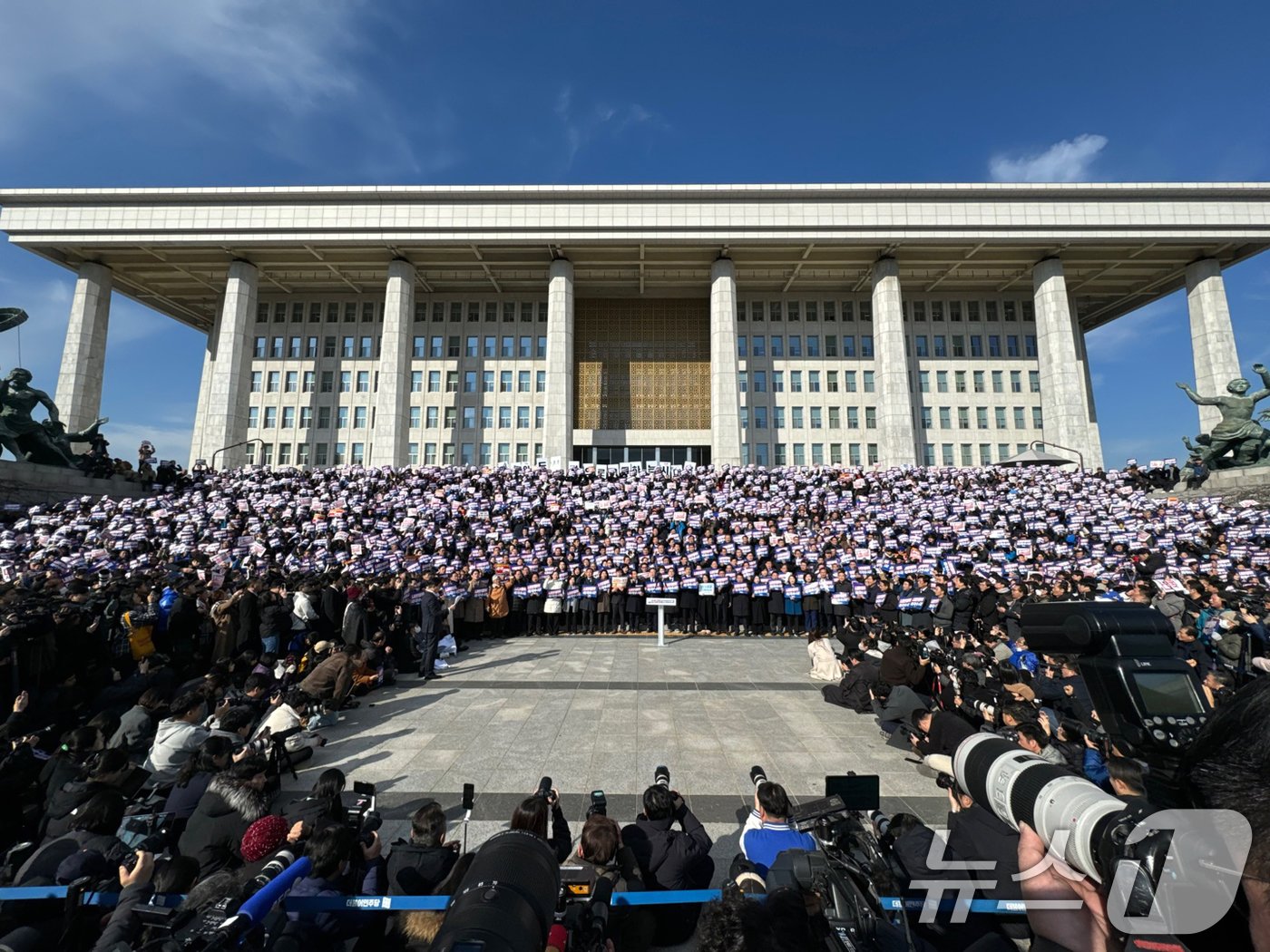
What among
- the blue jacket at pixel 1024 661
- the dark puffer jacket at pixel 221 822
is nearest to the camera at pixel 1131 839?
the dark puffer jacket at pixel 221 822

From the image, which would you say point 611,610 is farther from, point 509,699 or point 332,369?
point 332,369

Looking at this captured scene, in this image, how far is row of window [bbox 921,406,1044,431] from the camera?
50938 mm

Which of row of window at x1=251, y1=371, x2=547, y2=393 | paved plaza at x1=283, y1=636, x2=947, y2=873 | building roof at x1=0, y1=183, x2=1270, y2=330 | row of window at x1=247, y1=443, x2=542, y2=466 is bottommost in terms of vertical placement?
paved plaza at x1=283, y1=636, x2=947, y2=873

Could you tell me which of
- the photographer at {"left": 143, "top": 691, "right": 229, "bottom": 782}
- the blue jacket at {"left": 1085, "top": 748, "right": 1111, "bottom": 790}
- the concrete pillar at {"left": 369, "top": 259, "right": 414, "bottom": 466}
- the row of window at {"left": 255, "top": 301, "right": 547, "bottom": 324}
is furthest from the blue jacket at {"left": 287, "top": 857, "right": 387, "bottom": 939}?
the row of window at {"left": 255, "top": 301, "right": 547, "bottom": 324}

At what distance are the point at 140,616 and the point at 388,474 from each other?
56.7 feet

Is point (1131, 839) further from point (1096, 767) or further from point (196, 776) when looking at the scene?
point (196, 776)

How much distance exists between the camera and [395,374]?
42281mm

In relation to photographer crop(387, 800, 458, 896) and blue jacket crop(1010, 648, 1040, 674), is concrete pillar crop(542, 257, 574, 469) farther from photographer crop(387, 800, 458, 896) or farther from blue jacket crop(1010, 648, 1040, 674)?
photographer crop(387, 800, 458, 896)

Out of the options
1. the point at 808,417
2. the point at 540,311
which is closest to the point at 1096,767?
the point at 808,417

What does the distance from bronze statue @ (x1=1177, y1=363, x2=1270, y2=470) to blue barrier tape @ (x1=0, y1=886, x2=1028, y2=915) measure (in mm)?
31650

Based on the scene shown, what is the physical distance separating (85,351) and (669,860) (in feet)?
185

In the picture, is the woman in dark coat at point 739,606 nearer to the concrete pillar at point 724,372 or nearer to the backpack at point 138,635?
the backpack at point 138,635

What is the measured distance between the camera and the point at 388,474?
27.0 meters

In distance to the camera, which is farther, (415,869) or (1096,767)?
(1096,767)
